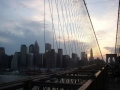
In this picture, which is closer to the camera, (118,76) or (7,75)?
(118,76)

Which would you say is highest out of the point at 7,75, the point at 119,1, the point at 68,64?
the point at 119,1

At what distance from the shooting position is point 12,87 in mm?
3336

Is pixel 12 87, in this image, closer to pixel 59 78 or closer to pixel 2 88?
pixel 2 88

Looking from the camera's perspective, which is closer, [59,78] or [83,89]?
[83,89]

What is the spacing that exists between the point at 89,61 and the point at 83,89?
4105 centimetres

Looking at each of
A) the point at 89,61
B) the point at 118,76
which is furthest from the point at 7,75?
the point at 89,61

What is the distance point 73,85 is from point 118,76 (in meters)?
19.3

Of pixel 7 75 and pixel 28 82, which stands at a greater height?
pixel 28 82

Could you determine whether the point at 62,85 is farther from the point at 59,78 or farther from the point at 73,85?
the point at 59,78

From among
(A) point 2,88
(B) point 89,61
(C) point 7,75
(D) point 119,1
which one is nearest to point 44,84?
(A) point 2,88

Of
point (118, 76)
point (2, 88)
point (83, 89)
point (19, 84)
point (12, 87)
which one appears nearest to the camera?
point (83, 89)

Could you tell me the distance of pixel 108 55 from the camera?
280 feet

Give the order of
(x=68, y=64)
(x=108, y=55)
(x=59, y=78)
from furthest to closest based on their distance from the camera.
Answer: (x=108, y=55) → (x=68, y=64) → (x=59, y=78)

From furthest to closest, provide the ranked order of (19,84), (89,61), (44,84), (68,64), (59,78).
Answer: (89,61) < (68,64) < (59,78) < (44,84) < (19,84)
